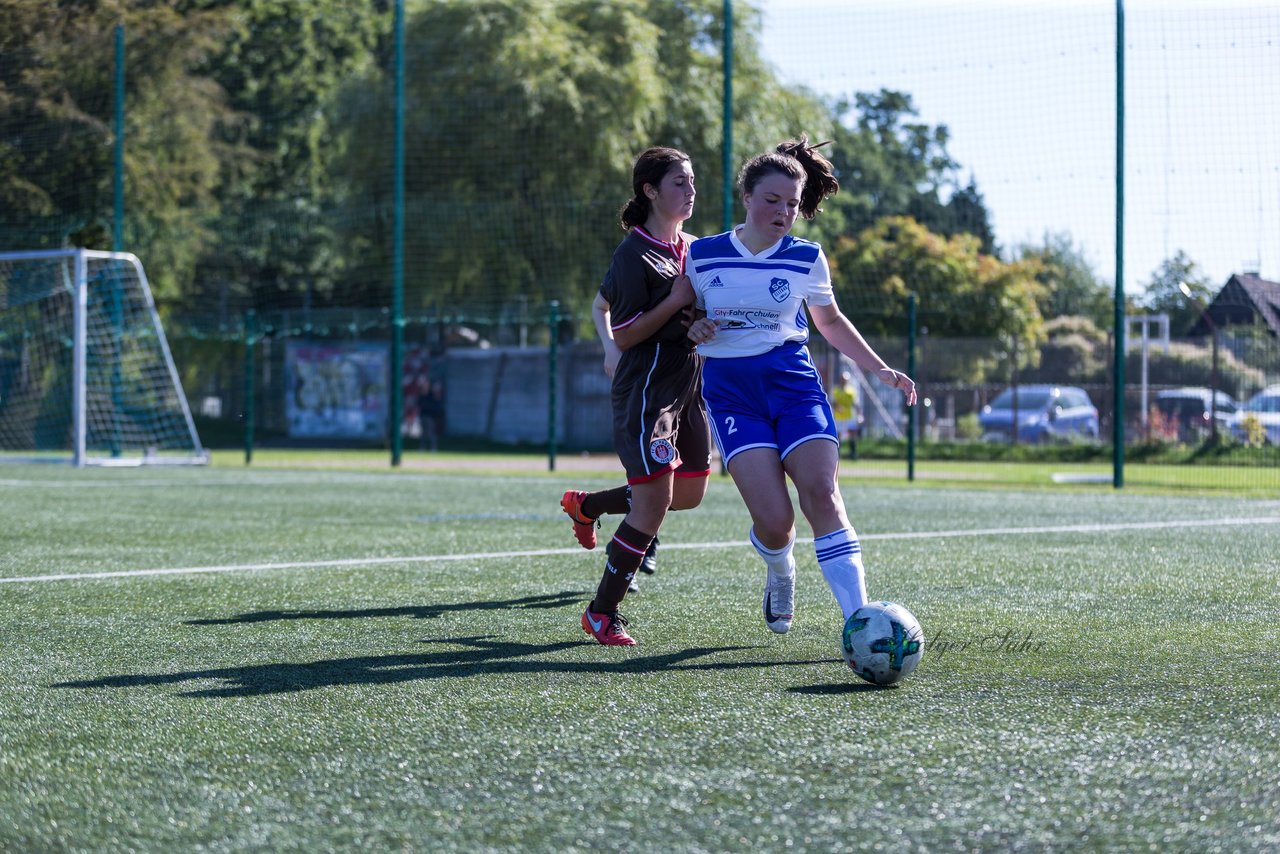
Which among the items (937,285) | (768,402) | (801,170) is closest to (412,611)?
(768,402)

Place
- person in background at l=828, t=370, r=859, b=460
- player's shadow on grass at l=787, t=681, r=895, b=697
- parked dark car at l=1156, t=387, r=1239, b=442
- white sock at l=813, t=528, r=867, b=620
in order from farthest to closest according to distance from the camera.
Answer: person in background at l=828, t=370, r=859, b=460
parked dark car at l=1156, t=387, r=1239, b=442
white sock at l=813, t=528, r=867, b=620
player's shadow on grass at l=787, t=681, r=895, b=697

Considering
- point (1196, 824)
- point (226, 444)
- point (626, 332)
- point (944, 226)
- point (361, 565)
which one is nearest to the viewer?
point (1196, 824)

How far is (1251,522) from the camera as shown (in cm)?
1052

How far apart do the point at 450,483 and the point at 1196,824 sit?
13610 mm

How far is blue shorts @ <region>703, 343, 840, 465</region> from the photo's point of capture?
4.89 m

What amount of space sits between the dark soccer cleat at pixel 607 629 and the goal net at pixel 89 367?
601 inches

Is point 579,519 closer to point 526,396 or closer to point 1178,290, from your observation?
point 1178,290

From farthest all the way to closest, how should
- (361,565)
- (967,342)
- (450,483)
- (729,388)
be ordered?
(967,342), (450,483), (361,565), (729,388)

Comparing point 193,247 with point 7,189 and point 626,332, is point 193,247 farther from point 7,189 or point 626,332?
point 626,332

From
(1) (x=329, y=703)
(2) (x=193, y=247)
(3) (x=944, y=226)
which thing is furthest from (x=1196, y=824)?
(2) (x=193, y=247)

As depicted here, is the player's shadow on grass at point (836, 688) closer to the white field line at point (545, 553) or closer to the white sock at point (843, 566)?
the white sock at point (843, 566)

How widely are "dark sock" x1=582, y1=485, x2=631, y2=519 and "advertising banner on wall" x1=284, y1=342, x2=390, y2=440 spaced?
3140 cm

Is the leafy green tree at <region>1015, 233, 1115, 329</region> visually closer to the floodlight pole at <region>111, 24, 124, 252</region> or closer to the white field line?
the white field line

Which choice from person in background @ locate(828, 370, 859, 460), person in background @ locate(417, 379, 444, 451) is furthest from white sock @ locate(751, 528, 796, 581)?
Answer: person in background @ locate(417, 379, 444, 451)
